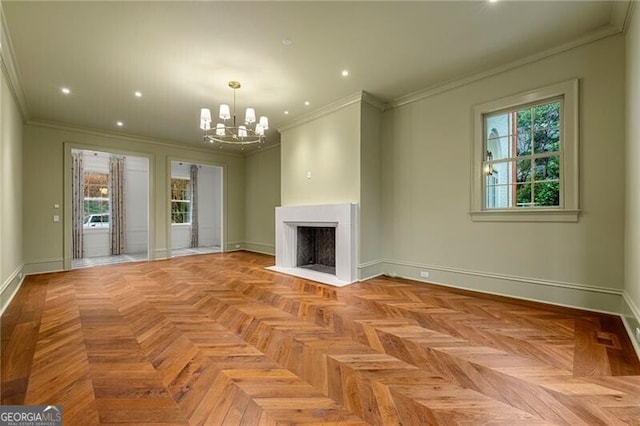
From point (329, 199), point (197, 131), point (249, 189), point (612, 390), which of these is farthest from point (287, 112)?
point (612, 390)

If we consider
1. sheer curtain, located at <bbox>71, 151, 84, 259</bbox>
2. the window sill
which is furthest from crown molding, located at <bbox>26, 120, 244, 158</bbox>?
the window sill

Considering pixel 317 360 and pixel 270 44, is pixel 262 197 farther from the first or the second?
pixel 317 360

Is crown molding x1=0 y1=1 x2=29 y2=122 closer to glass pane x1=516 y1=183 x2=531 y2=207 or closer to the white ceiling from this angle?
the white ceiling

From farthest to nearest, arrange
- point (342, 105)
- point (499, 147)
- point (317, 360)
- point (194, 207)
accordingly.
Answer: point (194, 207) < point (342, 105) < point (499, 147) < point (317, 360)

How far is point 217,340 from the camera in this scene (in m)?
2.44

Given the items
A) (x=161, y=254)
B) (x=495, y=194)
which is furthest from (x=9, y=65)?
(x=495, y=194)

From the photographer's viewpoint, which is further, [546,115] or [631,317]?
[546,115]

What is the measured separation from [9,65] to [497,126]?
6.03 meters

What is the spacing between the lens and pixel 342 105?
4656mm

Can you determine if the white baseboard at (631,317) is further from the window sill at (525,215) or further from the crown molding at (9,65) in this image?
the crown molding at (9,65)

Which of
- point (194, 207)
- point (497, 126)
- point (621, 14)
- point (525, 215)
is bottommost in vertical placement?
point (525, 215)

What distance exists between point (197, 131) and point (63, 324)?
4.47m

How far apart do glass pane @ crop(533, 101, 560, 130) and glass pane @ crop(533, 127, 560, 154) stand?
2.6 inches

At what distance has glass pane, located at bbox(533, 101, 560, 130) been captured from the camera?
337 centimetres
